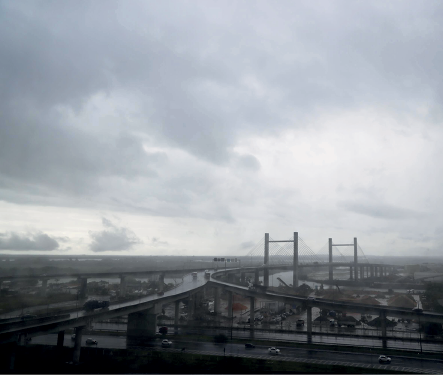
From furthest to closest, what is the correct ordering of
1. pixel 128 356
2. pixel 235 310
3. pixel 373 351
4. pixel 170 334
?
pixel 235 310 < pixel 170 334 < pixel 373 351 < pixel 128 356

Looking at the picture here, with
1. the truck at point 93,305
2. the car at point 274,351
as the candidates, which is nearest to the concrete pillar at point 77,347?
the truck at point 93,305

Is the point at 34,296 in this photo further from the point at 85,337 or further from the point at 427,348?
the point at 427,348

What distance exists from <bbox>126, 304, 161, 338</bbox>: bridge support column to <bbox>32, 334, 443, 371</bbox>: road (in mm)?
779

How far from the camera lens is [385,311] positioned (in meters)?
21.6

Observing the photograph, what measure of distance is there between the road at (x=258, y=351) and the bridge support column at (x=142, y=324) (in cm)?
78

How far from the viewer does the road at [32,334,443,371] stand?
14.6 meters

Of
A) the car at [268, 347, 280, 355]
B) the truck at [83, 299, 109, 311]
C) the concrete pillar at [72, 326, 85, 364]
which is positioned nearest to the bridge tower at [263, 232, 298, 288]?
the car at [268, 347, 280, 355]

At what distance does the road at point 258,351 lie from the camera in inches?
576

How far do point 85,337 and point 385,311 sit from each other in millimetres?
16982

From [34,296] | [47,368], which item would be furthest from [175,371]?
[34,296]

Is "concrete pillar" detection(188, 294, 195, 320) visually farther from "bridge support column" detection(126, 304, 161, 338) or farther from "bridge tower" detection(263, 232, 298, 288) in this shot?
"bridge tower" detection(263, 232, 298, 288)

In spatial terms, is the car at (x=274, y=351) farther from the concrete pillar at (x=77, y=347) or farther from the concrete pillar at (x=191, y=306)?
the concrete pillar at (x=191, y=306)

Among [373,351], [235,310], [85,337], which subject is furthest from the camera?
[235,310]

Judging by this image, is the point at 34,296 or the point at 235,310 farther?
the point at 235,310
